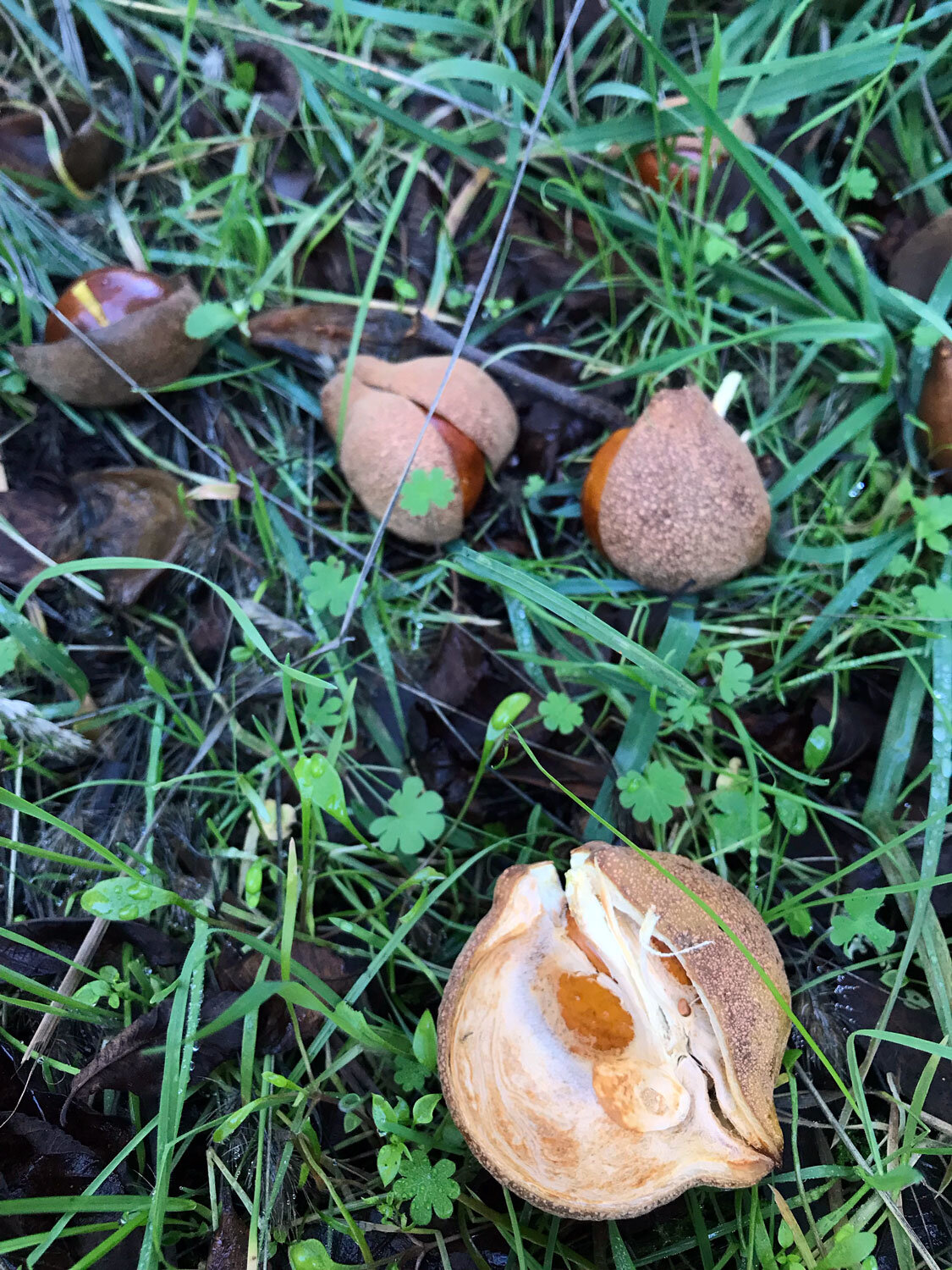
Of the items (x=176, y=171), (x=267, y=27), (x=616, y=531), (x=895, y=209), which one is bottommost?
(x=616, y=531)

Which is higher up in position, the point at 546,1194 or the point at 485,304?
the point at 485,304

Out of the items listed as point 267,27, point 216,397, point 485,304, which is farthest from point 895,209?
point 216,397

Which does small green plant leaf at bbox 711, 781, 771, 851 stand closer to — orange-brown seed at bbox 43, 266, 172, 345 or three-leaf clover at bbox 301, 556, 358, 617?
three-leaf clover at bbox 301, 556, 358, 617

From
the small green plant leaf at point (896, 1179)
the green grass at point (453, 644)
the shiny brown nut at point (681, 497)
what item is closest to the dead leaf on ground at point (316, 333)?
the green grass at point (453, 644)

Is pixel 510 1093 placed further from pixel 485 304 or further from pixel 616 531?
pixel 485 304

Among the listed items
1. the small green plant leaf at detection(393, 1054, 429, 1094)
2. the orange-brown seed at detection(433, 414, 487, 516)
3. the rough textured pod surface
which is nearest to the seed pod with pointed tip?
the orange-brown seed at detection(433, 414, 487, 516)

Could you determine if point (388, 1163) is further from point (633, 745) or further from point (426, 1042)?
point (633, 745)

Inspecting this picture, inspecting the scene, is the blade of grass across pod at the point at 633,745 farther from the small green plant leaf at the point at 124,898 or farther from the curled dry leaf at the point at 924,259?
the curled dry leaf at the point at 924,259
